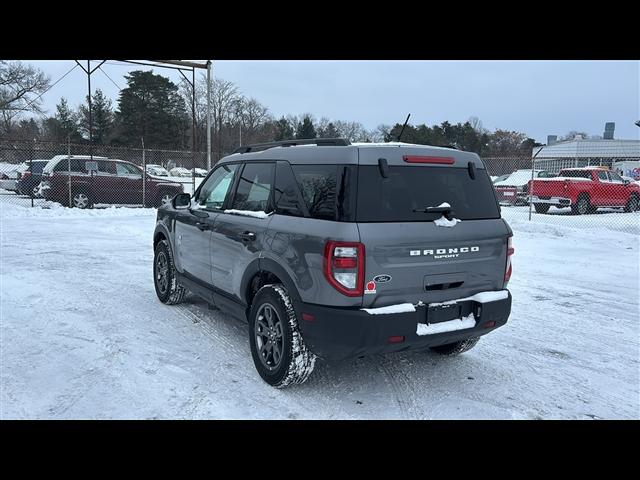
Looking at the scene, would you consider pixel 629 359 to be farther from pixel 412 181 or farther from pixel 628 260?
pixel 628 260

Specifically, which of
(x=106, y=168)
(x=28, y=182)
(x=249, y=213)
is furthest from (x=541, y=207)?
(x=28, y=182)

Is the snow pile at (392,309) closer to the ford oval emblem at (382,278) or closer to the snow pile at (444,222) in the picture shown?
the ford oval emblem at (382,278)

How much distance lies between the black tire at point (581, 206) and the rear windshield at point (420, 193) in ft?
51.2

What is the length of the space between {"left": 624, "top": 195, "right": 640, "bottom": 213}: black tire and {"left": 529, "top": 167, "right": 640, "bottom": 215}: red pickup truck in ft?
0.44

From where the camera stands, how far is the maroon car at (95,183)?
53.0 feet

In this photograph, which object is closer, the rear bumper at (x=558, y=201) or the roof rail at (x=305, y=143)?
the roof rail at (x=305, y=143)

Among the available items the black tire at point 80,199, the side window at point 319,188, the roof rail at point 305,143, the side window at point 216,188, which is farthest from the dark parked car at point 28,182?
the side window at point 319,188

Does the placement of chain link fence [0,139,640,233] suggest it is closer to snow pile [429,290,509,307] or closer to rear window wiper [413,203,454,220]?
snow pile [429,290,509,307]

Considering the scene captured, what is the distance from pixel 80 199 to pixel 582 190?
695 inches

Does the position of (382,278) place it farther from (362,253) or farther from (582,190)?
(582,190)

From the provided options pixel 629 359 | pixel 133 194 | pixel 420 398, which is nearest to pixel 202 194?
pixel 420 398

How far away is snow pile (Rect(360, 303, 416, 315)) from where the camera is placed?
10.7ft

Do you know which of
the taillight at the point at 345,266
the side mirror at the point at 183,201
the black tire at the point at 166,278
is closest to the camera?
the taillight at the point at 345,266

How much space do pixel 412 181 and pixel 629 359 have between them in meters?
3.00
